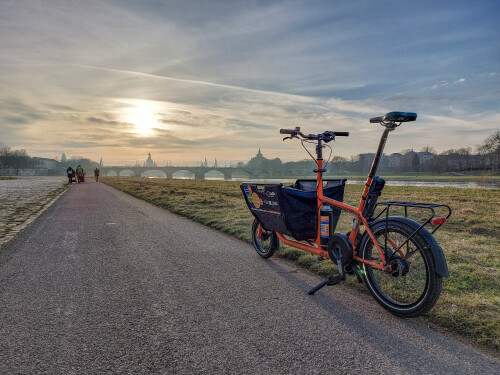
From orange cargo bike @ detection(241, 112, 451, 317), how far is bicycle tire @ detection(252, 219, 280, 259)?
0.35 m

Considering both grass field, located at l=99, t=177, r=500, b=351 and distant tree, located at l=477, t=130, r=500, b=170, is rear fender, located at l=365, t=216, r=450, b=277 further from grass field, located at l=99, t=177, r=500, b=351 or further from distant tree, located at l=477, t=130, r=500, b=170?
distant tree, located at l=477, t=130, r=500, b=170

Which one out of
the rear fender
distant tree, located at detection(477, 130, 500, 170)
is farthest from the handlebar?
distant tree, located at detection(477, 130, 500, 170)

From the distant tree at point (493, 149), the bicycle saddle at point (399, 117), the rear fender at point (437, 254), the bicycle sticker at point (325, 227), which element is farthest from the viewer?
the distant tree at point (493, 149)

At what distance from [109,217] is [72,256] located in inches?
196

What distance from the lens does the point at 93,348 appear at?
9.23 ft

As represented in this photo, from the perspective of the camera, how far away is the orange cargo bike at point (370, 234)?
328 cm

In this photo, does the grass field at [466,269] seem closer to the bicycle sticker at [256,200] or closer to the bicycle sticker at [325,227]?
the bicycle sticker at [325,227]

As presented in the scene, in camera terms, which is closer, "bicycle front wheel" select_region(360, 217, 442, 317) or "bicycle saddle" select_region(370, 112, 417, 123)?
"bicycle front wheel" select_region(360, 217, 442, 317)

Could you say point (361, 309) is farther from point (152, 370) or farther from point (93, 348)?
point (93, 348)

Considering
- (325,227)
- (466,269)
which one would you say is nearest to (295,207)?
(325,227)

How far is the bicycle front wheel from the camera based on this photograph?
3215 millimetres

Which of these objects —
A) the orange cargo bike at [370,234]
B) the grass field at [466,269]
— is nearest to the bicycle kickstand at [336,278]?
the orange cargo bike at [370,234]

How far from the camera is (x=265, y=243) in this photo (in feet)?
19.5

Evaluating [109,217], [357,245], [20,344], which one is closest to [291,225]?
[357,245]
